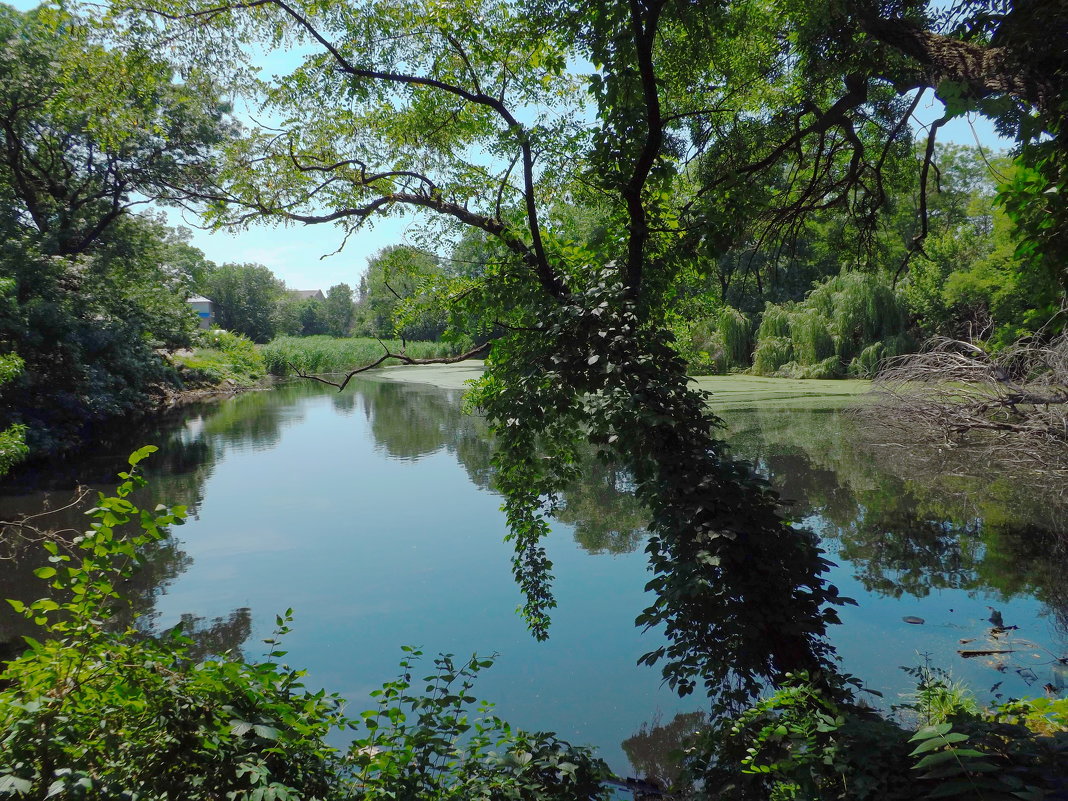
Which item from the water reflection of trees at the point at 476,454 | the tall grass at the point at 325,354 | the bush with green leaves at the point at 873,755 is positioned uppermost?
the tall grass at the point at 325,354

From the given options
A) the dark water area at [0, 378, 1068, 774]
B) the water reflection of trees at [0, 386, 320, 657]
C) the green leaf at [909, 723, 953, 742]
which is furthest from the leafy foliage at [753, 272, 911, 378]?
the green leaf at [909, 723, 953, 742]

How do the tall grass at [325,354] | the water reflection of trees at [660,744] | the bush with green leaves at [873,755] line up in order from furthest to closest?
1. the tall grass at [325,354]
2. the water reflection of trees at [660,744]
3. the bush with green leaves at [873,755]

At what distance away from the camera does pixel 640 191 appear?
3.76 meters

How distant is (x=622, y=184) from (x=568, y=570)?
3.98 m

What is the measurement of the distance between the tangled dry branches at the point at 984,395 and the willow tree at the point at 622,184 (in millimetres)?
3418

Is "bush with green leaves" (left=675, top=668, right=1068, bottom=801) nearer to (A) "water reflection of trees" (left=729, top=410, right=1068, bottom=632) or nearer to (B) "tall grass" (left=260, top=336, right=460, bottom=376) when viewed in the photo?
(A) "water reflection of trees" (left=729, top=410, right=1068, bottom=632)

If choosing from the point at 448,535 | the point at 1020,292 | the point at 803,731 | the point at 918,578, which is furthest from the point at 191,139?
the point at 1020,292

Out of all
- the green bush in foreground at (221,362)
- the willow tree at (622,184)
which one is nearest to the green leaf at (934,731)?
the willow tree at (622,184)

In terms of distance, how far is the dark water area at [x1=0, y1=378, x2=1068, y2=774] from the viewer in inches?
177

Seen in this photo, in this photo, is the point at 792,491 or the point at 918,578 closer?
the point at 918,578

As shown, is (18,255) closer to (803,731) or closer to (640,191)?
(640,191)

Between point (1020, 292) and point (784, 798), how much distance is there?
1569 cm

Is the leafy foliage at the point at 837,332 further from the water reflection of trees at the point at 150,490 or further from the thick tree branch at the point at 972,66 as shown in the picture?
the thick tree branch at the point at 972,66

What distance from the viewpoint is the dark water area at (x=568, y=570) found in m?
4.48
